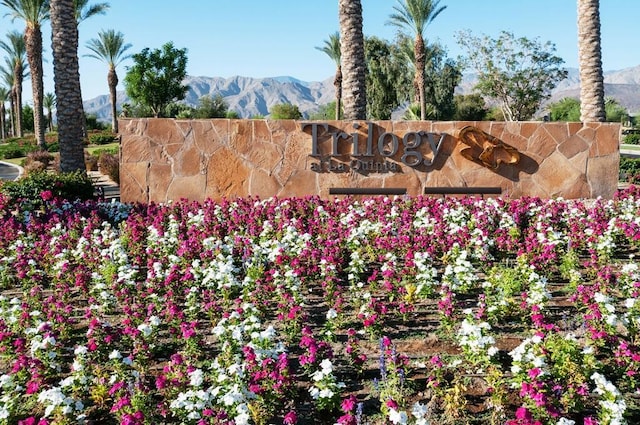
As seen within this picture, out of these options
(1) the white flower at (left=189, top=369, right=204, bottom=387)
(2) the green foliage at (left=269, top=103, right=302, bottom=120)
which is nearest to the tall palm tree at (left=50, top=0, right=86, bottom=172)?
(1) the white flower at (left=189, top=369, right=204, bottom=387)

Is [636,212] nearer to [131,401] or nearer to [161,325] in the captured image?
[161,325]

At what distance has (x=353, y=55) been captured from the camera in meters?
14.5

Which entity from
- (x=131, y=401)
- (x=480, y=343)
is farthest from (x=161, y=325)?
(x=480, y=343)

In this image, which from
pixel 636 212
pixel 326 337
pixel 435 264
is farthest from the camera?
pixel 636 212

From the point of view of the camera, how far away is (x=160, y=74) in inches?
1769

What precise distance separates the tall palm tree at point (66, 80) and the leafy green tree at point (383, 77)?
39.7 meters

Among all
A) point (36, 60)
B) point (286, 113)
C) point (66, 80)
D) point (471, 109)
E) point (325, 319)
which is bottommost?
point (325, 319)

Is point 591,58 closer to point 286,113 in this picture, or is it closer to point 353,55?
point 353,55

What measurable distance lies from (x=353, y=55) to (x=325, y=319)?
978 centimetres

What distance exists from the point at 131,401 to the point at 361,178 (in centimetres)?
859

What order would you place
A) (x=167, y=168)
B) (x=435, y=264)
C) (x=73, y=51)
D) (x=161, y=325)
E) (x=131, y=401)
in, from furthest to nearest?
(x=73, y=51)
(x=167, y=168)
(x=435, y=264)
(x=161, y=325)
(x=131, y=401)

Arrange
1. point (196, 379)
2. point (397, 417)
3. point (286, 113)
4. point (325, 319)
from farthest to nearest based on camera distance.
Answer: point (286, 113), point (325, 319), point (196, 379), point (397, 417)

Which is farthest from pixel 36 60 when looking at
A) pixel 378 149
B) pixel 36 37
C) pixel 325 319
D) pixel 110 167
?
pixel 325 319

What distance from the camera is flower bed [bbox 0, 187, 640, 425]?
430 centimetres
